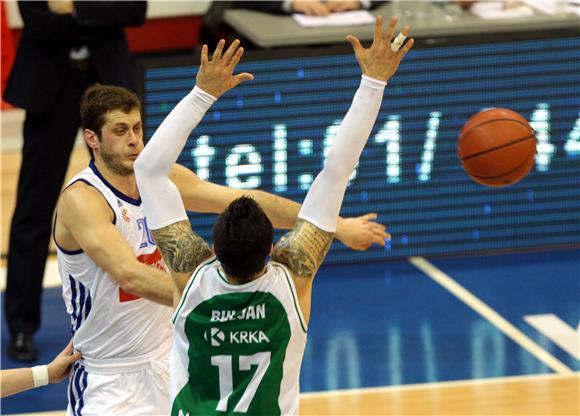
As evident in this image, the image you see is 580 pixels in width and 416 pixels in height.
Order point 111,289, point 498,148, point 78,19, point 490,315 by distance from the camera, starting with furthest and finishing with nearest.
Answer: point 490,315, point 78,19, point 498,148, point 111,289

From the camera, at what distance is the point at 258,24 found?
8.86 m

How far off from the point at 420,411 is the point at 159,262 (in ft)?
7.09

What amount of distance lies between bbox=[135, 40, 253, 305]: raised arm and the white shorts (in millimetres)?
1150

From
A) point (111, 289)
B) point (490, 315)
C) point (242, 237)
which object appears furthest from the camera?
point (490, 315)

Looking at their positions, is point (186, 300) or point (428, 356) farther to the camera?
point (428, 356)

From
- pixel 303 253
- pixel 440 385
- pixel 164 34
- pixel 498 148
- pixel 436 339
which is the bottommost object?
pixel 440 385

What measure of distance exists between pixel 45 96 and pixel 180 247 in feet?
11.2

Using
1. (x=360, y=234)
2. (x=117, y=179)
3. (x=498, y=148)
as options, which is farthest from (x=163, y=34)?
(x=360, y=234)

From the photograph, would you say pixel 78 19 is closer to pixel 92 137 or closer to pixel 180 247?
pixel 92 137

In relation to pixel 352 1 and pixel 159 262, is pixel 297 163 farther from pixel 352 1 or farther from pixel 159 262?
pixel 159 262

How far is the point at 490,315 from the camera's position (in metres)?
7.84

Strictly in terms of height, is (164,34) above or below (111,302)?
above

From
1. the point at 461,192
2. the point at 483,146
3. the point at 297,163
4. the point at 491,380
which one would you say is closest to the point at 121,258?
the point at 483,146

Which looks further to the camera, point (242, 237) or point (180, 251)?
point (180, 251)
